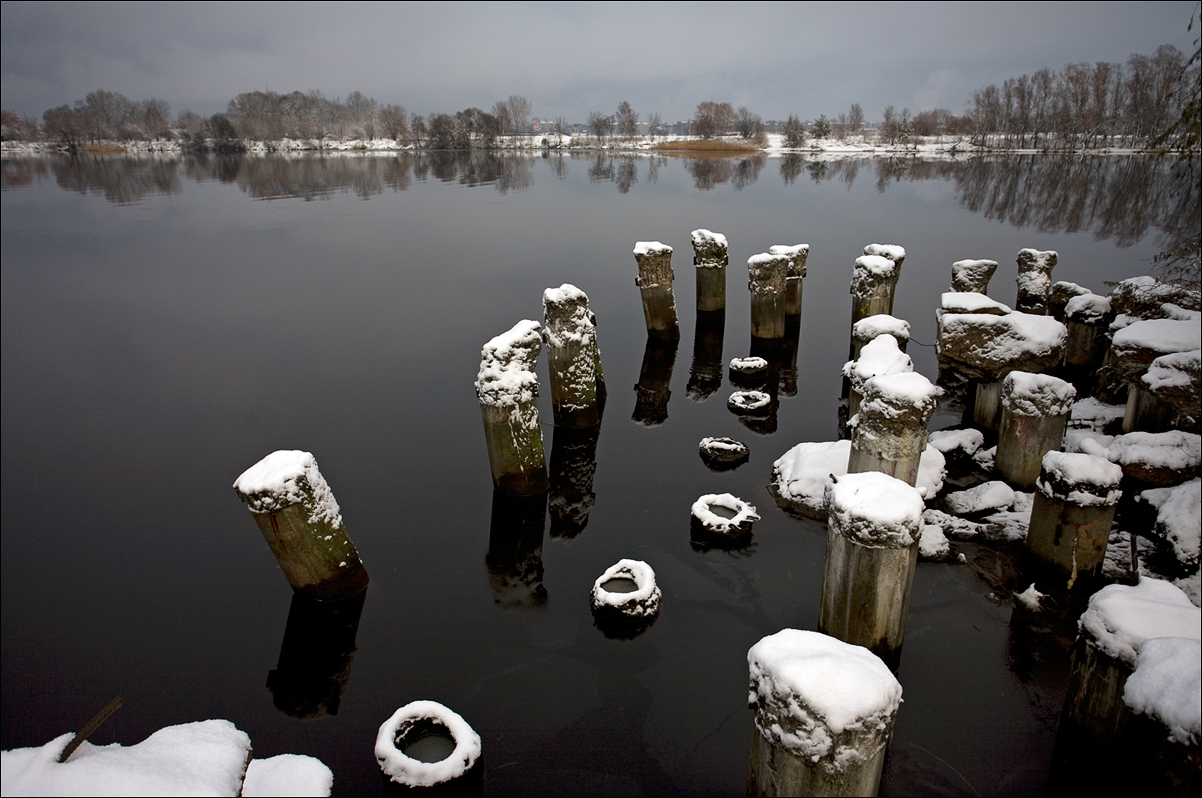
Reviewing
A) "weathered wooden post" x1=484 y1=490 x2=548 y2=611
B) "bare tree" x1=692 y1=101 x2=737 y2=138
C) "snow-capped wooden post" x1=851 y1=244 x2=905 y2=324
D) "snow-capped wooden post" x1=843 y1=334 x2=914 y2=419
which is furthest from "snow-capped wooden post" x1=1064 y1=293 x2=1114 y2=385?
"bare tree" x1=692 y1=101 x2=737 y2=138

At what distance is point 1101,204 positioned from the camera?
27516 millimetres

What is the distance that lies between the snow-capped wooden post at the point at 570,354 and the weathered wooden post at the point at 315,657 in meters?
3.73

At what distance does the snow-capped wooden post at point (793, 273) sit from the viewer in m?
11.6

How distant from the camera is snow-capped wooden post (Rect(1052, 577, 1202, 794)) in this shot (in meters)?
3.16

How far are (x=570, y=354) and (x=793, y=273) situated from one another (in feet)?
19.5

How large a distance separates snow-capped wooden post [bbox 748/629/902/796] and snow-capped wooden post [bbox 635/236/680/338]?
9.46m

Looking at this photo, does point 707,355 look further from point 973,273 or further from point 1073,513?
point 1073,513

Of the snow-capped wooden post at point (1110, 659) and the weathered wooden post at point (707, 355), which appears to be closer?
the snow-capped wooden post at point (1110, 659)

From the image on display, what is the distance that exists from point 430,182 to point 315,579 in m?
41.2

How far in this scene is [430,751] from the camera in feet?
13.0

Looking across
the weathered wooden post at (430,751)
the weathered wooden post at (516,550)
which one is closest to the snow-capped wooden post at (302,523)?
the weathered wooden post at (516,550)

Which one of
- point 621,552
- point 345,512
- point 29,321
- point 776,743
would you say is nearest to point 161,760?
point 776,743

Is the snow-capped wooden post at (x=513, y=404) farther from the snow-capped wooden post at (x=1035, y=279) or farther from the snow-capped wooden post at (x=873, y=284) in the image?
the snow-capped wooden post at (x=1035, y=279)

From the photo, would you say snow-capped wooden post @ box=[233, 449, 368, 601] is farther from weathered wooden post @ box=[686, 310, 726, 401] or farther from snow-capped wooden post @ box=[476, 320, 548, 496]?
weathered wooden post @ box=[686, 310, 726, 401]
